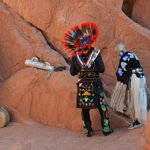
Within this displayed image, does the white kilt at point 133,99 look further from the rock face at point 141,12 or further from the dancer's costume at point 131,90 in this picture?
the rock face at point 141,12

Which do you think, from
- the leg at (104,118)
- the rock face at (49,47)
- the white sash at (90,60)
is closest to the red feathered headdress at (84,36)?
the white sash at (90,60)

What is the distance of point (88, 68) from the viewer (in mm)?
6543

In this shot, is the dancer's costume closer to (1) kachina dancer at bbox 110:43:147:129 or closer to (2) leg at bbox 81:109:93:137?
(1) kachina dancer at bbox 110:43:147:129

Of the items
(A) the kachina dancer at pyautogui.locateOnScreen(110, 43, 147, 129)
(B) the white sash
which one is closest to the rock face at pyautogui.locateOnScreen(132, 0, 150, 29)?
(A) the kachina dancer at pyautogui.locateOnScreen(110, 43, 147, 129)

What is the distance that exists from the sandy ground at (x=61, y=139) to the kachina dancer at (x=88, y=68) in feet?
1.22

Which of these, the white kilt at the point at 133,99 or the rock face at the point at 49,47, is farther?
the rock face at the point at 49,47

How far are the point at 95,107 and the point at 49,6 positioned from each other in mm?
2704

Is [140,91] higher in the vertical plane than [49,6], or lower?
lower

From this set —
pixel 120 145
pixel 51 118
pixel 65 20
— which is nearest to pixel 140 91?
pixel 120 145

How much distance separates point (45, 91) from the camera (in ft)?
25.6

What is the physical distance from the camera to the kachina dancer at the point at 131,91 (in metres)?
6.80

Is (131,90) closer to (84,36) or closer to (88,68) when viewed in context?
(88,68)

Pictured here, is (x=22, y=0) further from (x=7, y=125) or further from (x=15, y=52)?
(x=7, y=125)

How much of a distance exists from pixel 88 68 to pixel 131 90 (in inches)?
33.7
